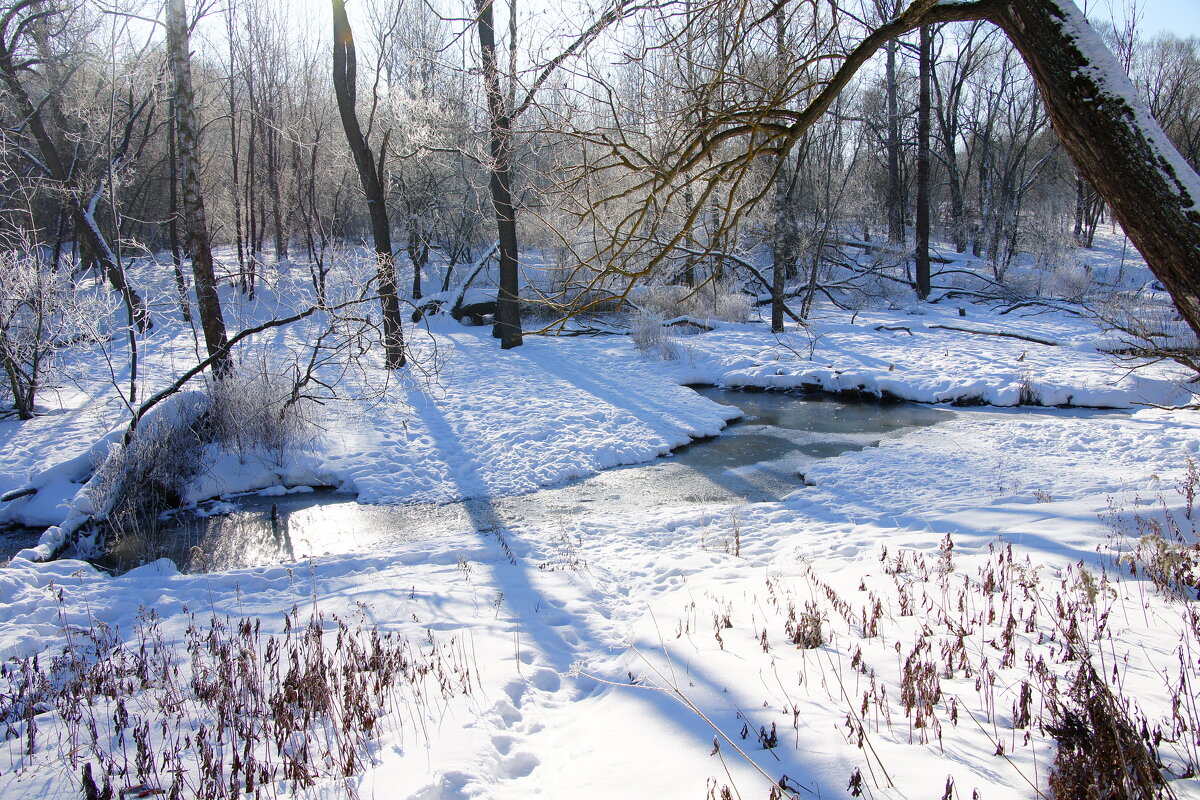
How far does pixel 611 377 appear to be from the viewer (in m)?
14.0

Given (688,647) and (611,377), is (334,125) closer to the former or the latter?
(611,377)

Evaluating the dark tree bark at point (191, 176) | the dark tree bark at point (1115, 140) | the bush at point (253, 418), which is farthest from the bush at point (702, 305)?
the dark tree bark at point (1115, 140)

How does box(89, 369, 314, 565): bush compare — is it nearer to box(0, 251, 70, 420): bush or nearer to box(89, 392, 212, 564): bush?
box(89, 392, 212, 564): bush

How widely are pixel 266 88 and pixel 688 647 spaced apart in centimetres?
2970

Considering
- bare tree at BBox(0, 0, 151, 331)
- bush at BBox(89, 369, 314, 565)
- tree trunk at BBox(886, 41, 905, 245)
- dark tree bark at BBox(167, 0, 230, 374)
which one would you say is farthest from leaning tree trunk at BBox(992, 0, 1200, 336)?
tree trunk at BBox(886, 41, 905, 245)

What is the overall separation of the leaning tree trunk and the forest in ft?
0.04

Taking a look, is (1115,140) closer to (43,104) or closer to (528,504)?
(528,504)

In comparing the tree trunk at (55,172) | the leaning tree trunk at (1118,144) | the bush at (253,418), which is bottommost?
the bush at (253,418)

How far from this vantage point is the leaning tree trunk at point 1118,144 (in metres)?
2.31

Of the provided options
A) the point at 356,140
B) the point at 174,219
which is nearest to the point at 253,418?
the point at 356,140

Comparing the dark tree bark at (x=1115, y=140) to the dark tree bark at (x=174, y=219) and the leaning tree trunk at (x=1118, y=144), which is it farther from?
the dark tree bark at (x=174, y=219)

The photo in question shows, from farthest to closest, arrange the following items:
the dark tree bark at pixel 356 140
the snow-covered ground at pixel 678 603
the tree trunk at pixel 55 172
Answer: the tree trunk at pixel 55 172 → the dark tree bark at pixel 356 140 → the snow-covered ground at pixel 678 603

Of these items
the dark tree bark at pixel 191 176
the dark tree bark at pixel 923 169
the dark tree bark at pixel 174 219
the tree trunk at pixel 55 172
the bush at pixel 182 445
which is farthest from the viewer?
the dark tree bark at pixel 923 169

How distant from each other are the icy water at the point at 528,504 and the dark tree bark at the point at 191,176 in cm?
270
